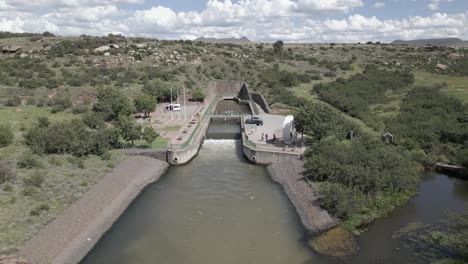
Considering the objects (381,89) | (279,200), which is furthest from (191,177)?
(381,89)

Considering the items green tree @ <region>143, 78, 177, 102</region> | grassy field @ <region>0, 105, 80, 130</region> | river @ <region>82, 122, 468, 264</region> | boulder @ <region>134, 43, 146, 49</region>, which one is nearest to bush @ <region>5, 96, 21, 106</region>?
grassy field @ <region>0, 105, 80, 130</region>

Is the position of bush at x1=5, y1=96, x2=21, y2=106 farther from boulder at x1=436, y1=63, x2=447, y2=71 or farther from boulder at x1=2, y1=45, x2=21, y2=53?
boulder at x1=436, y1=63, x2=447, y2=71

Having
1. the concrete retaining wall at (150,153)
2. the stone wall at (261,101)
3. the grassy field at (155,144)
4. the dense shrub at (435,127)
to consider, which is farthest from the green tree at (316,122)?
the stone wall at (261,101)

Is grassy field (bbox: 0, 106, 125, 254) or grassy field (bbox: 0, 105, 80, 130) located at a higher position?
grassy field (bbox: 0, 105, 80, 130)

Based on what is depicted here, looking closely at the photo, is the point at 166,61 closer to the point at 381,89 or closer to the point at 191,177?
the point at 381,89

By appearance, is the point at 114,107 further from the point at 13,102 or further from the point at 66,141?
the point at 66,141
